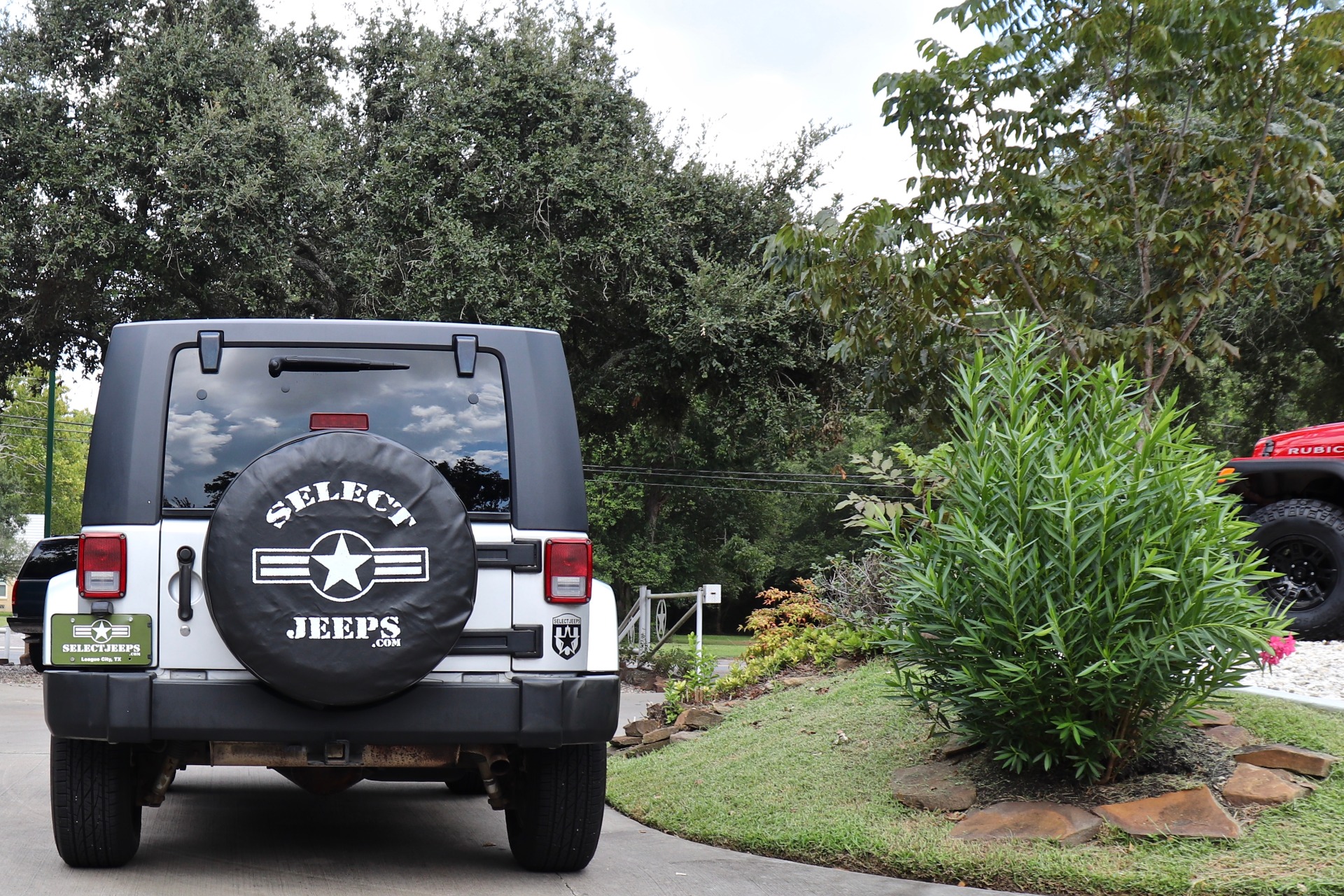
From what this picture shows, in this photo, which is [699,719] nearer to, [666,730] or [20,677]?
[666,730]

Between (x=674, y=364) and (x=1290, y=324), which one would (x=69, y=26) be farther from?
(x=1290, y=324)

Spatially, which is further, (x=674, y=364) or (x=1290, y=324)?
(x=674, y=364)

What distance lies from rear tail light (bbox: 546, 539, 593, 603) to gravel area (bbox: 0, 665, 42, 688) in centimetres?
1455

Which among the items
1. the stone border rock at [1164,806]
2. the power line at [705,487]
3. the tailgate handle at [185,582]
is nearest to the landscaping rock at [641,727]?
the stone border rock at [1164,806]

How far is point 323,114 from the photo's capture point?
70.9 feet

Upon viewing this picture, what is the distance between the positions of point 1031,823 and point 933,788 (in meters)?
0.67

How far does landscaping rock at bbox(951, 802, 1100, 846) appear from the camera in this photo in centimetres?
524

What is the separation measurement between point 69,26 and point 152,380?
17100mm

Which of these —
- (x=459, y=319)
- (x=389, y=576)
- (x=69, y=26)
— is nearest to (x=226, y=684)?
(x=389, y=576)

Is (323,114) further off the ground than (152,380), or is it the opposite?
(323,114)

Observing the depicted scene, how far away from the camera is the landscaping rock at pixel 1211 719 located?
19.8 ft

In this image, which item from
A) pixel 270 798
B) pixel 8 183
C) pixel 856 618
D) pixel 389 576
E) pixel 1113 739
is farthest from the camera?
pixel 8 183

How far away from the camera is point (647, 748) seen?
899cm

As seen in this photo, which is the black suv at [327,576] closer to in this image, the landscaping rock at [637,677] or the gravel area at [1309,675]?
the gravel area at [1309,675]
